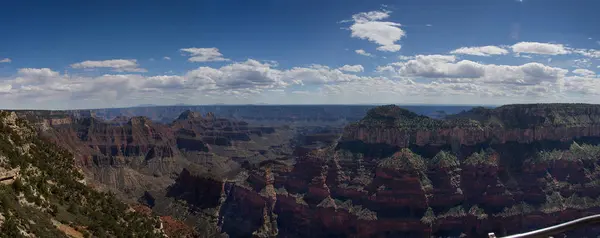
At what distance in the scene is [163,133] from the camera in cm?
19375

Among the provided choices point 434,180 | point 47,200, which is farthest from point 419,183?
point 47,200

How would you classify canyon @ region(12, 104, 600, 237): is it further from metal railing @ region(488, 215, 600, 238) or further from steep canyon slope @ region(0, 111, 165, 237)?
metal railing @ region(488, 215, 600, 238)

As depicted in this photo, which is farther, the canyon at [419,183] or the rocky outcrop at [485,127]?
the rocky outcrop at [485,127]

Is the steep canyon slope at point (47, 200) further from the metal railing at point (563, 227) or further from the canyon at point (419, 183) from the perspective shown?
the canyon at point (419, 183)

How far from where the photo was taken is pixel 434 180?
83.3 m

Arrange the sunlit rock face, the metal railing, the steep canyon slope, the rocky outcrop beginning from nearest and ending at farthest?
1. the metal railing
2. the steep canyon slope
3. the sunlit rock face
4. the rocky outcrop

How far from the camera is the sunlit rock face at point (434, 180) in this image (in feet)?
257

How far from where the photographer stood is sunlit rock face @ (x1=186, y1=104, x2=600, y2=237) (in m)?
78.4

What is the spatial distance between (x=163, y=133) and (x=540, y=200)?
159278 millimetres

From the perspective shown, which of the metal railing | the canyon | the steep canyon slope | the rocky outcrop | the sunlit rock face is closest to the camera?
the metal railing

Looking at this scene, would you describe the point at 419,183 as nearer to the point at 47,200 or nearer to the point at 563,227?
the point at 47,200

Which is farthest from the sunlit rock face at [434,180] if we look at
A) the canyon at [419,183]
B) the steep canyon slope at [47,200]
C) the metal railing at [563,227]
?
the metal railing at [563,227]

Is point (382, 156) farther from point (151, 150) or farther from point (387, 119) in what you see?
point (151, 150)

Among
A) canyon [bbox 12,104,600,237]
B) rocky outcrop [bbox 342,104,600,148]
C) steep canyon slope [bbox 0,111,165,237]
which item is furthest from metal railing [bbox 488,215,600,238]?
rocky outcrop [bbox 342,104,600,148]
